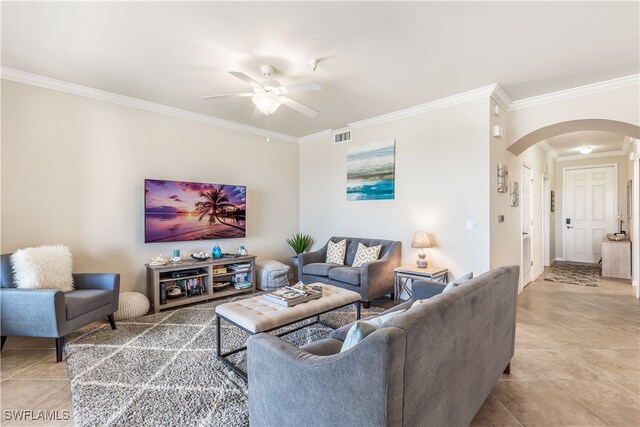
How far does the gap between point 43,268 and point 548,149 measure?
836cm

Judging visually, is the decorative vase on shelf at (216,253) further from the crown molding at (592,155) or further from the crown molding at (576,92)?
the crown molding at (592,155)

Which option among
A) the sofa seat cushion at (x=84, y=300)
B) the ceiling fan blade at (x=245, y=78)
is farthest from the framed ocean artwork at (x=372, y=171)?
the sofa seat cushion at (x=84, y=300)

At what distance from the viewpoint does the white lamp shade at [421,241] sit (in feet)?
12.9

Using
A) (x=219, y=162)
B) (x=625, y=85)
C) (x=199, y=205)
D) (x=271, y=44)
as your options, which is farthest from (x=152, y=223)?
(x=625, y=85)

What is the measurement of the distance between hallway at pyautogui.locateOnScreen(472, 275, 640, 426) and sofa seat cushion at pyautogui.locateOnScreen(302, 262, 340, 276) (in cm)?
234

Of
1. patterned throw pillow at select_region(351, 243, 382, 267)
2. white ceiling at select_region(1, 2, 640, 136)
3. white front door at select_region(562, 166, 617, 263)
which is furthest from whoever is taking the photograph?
white front door at select_region(562, 166, 617, 263)

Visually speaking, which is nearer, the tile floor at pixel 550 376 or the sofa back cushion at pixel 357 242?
the tile floor at pixel 550 376

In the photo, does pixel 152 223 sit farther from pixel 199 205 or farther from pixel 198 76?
pixel 198 76

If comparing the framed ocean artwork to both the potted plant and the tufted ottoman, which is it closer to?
the potted plant

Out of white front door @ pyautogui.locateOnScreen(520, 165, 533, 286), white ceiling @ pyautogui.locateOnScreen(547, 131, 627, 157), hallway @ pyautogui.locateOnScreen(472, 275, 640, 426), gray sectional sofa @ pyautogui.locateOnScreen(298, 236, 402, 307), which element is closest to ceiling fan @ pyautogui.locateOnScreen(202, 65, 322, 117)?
gray sectional sofa @ pyautogui.locateOnScreen(298, 236, 402, 307)

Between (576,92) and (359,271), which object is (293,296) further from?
(576,92)

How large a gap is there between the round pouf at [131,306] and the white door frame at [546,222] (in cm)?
718

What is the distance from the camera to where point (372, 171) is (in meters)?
4.83

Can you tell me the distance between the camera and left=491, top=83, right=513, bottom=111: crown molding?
353 cm
